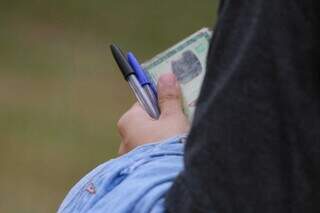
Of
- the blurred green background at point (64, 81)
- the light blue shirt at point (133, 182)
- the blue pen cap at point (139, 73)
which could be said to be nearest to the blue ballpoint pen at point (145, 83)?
the blue pen cap at point (139, 73)

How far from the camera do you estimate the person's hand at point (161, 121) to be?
56cm

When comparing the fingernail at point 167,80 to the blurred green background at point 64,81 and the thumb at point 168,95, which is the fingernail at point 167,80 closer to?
the thumb at point 168,95

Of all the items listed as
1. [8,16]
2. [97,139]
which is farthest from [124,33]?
[97,139]

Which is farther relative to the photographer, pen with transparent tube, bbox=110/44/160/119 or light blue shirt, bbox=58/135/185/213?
pen with transparent tube, bbox=110/44/160/119

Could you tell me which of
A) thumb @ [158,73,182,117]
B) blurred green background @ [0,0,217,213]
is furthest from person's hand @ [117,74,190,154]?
blurred green background @ [0,0,217,213]

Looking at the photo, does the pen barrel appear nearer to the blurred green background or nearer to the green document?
the green document

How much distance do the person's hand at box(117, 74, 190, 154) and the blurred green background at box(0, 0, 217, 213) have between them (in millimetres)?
1026

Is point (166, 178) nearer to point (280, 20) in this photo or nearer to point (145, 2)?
point (280, 20)

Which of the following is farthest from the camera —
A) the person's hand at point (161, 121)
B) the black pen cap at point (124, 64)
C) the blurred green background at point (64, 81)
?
the blurred green background at point (64, 81)

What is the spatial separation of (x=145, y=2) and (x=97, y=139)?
2.53 ft

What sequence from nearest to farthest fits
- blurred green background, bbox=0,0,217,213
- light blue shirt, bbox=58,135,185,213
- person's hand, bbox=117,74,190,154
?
light blue shirt, bbox=58,135,185,213, person's hand, bbox=117,74,190,154, blurred green background, bbox=0,0,217,213

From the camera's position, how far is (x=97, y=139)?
176 centimetres

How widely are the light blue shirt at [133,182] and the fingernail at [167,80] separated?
10 cm

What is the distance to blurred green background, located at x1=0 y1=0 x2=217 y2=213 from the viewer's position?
1.67 m
